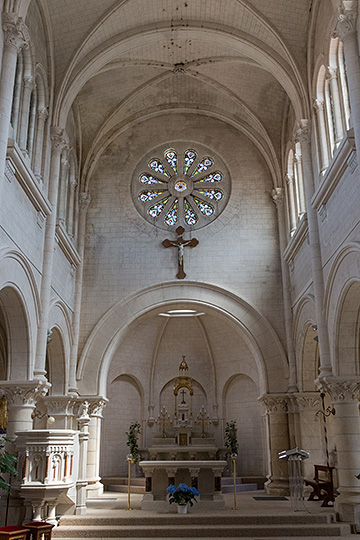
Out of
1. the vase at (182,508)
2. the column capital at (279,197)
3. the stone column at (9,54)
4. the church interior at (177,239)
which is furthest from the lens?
the column capital at (279,197)

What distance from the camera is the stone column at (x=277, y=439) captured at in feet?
53.7

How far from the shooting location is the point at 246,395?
70.0ft

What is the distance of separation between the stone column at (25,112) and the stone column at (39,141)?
0.74 m

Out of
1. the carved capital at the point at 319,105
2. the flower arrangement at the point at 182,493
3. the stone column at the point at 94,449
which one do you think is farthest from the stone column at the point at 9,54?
the stone column at the point at 94,449

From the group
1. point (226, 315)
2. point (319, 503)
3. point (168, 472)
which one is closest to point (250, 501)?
point (319, 503)

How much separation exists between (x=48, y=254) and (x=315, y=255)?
653cm

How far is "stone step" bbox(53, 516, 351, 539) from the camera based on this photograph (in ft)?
36.5

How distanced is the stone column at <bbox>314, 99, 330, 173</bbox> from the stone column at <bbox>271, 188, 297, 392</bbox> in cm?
447

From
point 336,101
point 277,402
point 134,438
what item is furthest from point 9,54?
point 277,402

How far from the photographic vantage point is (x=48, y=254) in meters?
13.9

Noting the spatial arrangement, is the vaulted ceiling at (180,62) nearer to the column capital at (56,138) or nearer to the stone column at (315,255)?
the column capital at (56,138)

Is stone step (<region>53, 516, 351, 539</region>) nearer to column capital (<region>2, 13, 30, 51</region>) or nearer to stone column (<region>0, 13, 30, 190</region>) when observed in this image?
stone column (<region>0, 13, 30, 190</region>)

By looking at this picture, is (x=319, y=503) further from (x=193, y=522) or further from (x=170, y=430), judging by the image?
(x=170, y=430)

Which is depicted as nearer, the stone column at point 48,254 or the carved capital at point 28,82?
the stone column at point 48,254
